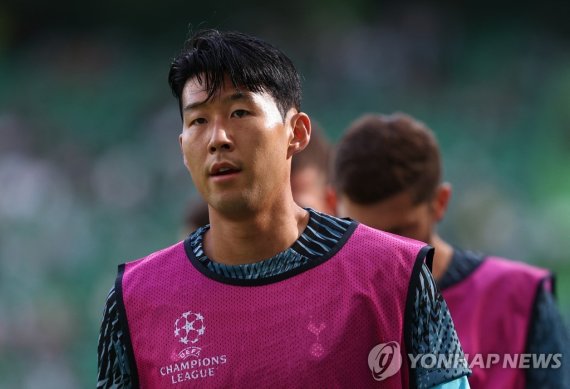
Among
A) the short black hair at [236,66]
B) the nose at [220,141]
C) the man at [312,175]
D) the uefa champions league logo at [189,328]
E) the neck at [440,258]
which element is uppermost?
the man at [312,175]

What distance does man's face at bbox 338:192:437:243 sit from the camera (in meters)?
4.19

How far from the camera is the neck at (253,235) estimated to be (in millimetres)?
2781

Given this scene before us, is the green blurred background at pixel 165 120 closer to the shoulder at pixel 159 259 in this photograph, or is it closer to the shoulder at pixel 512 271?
the shoulder at pixel 512 271

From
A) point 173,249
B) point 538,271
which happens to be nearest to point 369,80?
point 538,271

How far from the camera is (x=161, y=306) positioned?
111 inches

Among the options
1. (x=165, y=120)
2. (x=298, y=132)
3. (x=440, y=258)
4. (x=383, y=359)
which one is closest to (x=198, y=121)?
(x=298, y=132)

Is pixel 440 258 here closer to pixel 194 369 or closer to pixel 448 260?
pixel 448 260

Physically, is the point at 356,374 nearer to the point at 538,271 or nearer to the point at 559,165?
the point at 538,271

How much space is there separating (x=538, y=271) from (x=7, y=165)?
8.69 m

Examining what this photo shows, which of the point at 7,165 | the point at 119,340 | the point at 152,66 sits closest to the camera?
the point at 119,340

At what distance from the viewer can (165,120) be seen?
12000 millimetres

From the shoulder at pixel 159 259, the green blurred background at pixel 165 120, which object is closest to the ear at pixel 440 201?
the shoulder at pixel 159 259

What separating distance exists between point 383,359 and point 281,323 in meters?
0.28

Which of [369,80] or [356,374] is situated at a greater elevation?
[369,80]
